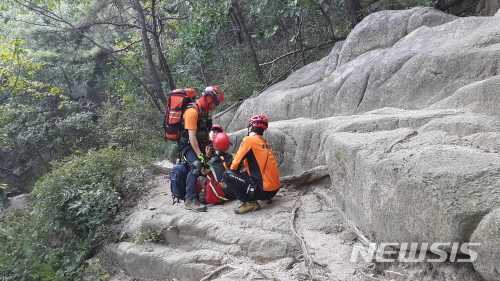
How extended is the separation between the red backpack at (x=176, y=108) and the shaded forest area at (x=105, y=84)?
7.33 feet

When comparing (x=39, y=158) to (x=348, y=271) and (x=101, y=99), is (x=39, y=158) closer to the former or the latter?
(x=101, y=99)

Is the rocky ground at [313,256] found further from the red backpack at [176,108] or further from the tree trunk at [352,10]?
the tree trunk at [352,10]

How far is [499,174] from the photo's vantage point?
2.53 m

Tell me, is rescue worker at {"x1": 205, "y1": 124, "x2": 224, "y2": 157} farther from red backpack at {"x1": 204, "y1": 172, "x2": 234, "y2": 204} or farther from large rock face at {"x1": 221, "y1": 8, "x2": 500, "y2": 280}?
large rock face at {"x1": 221, "y1": 8, "x2": 500, "y2": 280}

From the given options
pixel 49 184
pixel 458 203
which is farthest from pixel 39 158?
pixel 458 203

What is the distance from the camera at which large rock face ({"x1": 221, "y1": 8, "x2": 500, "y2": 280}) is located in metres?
2.75

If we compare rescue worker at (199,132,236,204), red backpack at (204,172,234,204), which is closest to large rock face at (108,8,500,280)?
red backpack at (204,172,234,204)

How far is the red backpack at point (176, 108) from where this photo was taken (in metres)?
7.07

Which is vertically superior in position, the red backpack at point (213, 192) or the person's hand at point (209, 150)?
the person's hand at point (209, 150)

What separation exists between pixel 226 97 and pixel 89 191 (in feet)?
16.4

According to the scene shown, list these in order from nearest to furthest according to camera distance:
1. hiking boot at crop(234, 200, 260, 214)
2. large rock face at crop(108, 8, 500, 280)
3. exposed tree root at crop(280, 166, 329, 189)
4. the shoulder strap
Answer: large rock face at crop(108, 8, 500, 280)
hiking boot at crop(234, 200, 260, 214)
exposed tree root at crop(280, 166, 329, 189)
the shoulder strap

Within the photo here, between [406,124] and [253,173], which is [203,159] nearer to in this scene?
[253,173]

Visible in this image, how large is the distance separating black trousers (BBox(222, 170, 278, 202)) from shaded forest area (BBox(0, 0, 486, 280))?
Answer: 2923 mm

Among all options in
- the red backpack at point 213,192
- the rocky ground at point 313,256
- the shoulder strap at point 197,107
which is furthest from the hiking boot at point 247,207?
the shoulder strap at point 197,107
